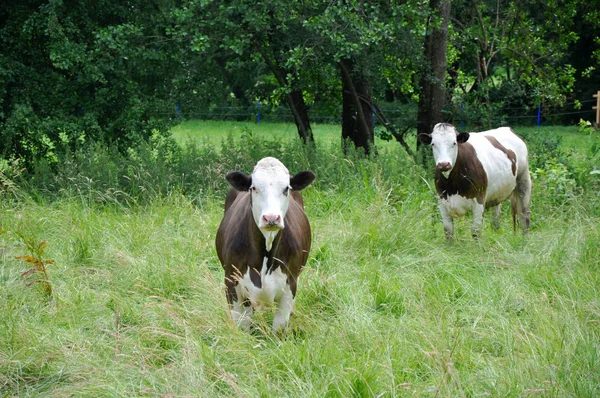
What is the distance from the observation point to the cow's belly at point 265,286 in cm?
514

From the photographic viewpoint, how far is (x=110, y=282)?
658cm

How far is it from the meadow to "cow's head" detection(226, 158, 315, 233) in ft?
2.48

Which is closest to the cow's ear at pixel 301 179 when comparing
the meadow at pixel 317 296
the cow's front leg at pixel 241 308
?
the cow's front leg at pixel 241 308

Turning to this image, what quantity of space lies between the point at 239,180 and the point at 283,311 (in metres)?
0.99

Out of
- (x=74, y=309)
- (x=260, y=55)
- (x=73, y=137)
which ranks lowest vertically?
(x=74, y=309)

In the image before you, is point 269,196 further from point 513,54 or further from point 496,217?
point 513,54

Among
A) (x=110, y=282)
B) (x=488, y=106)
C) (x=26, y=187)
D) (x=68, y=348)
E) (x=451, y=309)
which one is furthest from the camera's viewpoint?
(x=488, y=106)

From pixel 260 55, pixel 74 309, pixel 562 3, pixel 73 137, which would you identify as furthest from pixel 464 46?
pixel 74 309

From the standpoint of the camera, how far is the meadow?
168 inches

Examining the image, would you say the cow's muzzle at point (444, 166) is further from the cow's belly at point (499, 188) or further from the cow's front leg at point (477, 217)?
the cow's belly at point (499, 188)

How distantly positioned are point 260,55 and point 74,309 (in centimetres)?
645

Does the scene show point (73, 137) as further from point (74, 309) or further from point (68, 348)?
point (68, 348)

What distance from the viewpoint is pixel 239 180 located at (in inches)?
203

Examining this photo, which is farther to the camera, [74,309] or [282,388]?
[74,309]
